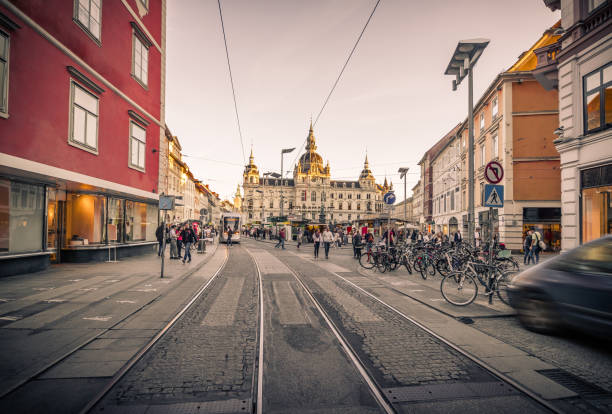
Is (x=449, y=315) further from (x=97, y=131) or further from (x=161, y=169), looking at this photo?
(x=161, y=169)

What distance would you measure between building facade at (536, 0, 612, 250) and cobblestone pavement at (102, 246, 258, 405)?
464 inches

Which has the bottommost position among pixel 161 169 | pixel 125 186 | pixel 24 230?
pixel 24 230

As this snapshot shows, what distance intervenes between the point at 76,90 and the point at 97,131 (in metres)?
1.87

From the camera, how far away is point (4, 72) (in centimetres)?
963

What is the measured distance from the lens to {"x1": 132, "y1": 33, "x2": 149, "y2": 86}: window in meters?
16.9

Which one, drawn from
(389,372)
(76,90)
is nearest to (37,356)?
(389,372)

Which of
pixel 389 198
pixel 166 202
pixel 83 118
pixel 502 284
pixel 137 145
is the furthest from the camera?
pixel 137 145

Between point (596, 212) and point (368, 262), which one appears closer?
point (596, 212)

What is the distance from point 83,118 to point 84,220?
4365 mm

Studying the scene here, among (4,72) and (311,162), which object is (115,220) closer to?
(4,72)

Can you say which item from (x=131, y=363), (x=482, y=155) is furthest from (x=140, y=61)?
(x=482, y=155)

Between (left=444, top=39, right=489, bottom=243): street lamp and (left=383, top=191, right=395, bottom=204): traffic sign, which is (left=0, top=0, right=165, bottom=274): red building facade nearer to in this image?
(left=444, top=39, right=489, bottom=243): street lamp

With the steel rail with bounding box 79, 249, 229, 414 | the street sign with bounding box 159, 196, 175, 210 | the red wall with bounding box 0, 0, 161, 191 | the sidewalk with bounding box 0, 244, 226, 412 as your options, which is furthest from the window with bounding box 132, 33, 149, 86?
the steel rail with bounding box 79, 249, 229, 414

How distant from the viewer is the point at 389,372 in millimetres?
4016
